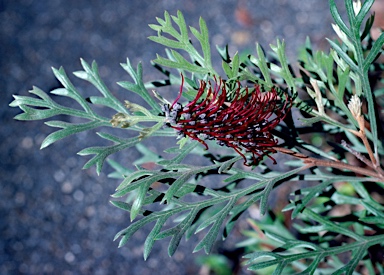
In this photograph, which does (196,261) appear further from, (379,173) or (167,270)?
(379,173)

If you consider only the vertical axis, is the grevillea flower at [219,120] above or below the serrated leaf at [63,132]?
below

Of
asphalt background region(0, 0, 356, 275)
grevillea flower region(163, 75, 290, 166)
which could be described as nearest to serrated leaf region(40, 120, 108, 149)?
grevillea flower region(163, 75, 290, 166)

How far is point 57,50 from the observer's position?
7.50 feet

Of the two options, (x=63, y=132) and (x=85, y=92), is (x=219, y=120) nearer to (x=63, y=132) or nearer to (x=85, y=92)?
(x=63, y=132)

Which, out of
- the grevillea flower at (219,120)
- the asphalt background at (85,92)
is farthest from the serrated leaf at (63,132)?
the asphalt background at (85,92)

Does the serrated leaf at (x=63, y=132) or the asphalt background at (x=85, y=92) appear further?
the asphalt background at (x=85, y=92)

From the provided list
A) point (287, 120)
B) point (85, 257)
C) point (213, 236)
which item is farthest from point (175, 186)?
point (85, 257)

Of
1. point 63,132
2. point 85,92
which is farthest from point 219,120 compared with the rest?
point 85,92

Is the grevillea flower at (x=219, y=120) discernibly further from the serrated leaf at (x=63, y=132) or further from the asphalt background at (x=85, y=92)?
the asphalt background at (x=85, y=92)

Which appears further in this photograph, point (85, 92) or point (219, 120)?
point (85, 92)

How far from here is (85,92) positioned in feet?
6.93

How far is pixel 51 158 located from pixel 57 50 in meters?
0.58

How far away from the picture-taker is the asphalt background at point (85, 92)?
1876 millimetres

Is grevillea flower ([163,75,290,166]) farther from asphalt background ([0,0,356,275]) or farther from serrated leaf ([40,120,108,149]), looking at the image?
asphalt background ([0,0,356,275])
